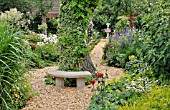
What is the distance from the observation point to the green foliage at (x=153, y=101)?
393cm

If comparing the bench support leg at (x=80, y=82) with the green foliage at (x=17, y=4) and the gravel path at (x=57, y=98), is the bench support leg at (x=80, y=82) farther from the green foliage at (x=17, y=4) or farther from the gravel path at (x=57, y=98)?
the green foliage at (x=17, y=4)

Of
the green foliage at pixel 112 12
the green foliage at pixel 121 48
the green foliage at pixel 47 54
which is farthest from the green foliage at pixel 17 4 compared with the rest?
the green foliage at pixel 121 48

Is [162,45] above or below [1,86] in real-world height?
above

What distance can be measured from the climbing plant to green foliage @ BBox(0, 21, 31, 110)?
4.85 feet

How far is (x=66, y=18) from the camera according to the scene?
19.2 feet

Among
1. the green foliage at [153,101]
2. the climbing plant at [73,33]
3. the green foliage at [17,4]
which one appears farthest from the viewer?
the green foliage at [17,4]

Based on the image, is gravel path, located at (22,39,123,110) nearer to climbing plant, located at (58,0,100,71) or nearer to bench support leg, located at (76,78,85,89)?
bench support leg, located at (76,78,85,89)

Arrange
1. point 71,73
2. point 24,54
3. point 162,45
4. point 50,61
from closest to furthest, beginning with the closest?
point 24,54
point 162,45
point 71,73
point 50,61

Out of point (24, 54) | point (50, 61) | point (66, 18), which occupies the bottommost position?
point (50, 61)

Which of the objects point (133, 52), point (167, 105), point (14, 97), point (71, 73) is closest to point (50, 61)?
point (133, 52)

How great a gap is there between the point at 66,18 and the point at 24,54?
1.74 metres

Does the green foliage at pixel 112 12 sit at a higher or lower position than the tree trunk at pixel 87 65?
higher

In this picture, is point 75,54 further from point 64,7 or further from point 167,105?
point 167,105

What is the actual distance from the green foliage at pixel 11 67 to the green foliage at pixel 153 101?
144 cm
